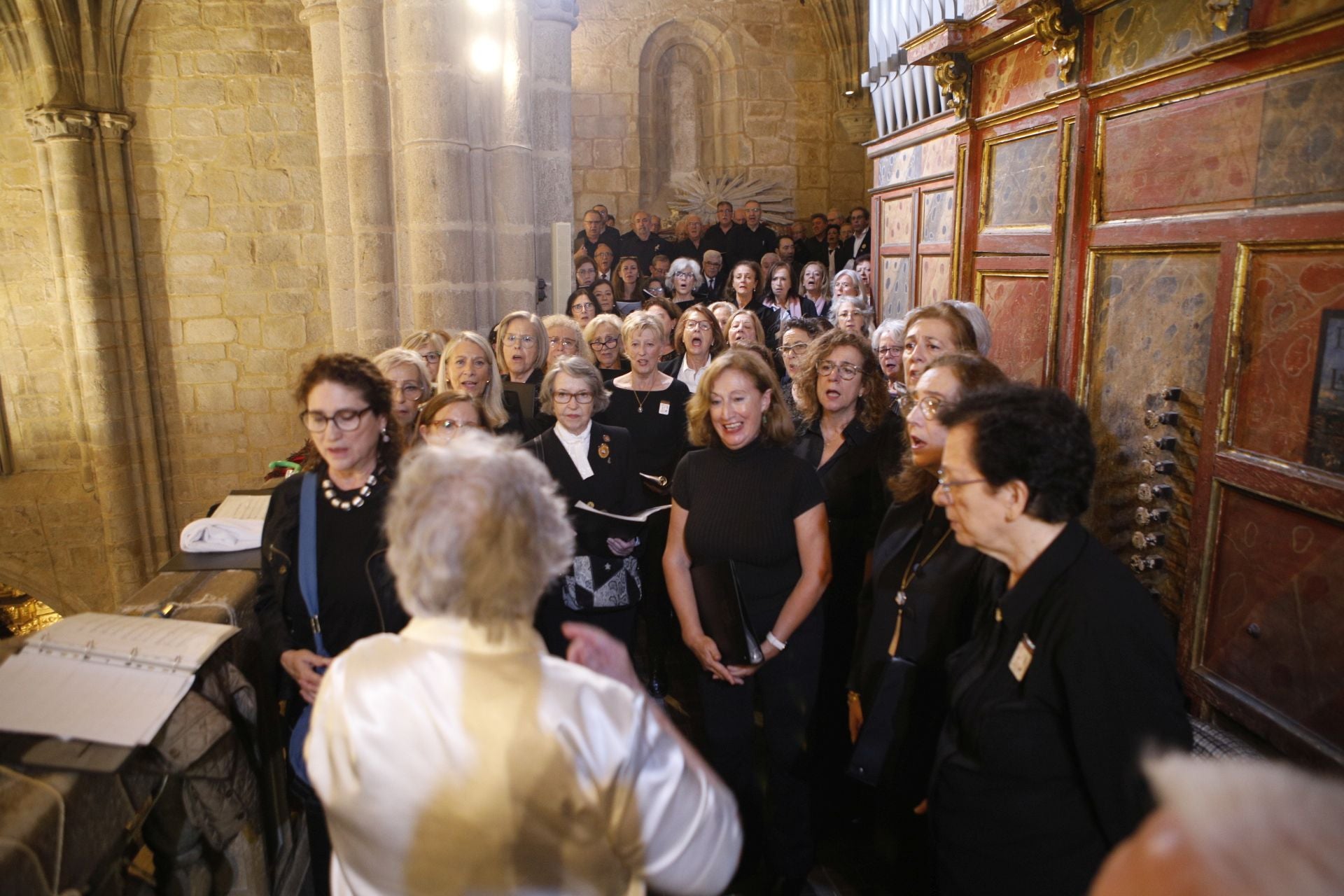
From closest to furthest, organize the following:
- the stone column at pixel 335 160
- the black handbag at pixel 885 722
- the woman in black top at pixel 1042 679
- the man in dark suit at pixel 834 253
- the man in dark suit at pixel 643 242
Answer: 1. the woman in black top at pixel 1042 679
2. the black handbag at pixel 885 722
3. the stone column at pixel 335 160
4. the man in dark suit at pixel 834 253
5. the man in dark suit at pixel 643 242

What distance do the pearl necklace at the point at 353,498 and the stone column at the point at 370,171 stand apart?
3355 mm

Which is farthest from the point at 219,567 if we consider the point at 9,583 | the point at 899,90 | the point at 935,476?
the point at 9,583

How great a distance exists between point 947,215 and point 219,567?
415 cm

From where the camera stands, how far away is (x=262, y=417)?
9.12 metres

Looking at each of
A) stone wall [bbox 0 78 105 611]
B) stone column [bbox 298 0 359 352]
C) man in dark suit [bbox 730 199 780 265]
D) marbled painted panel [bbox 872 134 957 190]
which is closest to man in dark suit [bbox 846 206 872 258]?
man in dark suit [bbox 730 199 780 265]

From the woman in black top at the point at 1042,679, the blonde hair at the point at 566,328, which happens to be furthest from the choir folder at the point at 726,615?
the blonde hair at the point at 566,328

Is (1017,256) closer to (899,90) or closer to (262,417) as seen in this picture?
(899,90)

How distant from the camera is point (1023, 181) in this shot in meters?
3.87

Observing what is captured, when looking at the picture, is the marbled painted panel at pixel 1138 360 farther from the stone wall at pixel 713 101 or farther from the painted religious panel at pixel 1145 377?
the stone wall at pixel 713 101

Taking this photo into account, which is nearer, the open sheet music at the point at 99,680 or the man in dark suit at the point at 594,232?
the open sheet music at the point at 99,680

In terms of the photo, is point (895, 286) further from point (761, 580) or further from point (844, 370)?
point (761, 580)

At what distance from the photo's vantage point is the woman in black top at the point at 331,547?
2.30m

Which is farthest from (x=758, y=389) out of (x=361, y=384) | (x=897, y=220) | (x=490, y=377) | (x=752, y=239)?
(x=752, y=239)

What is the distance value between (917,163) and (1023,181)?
5.82 ft
